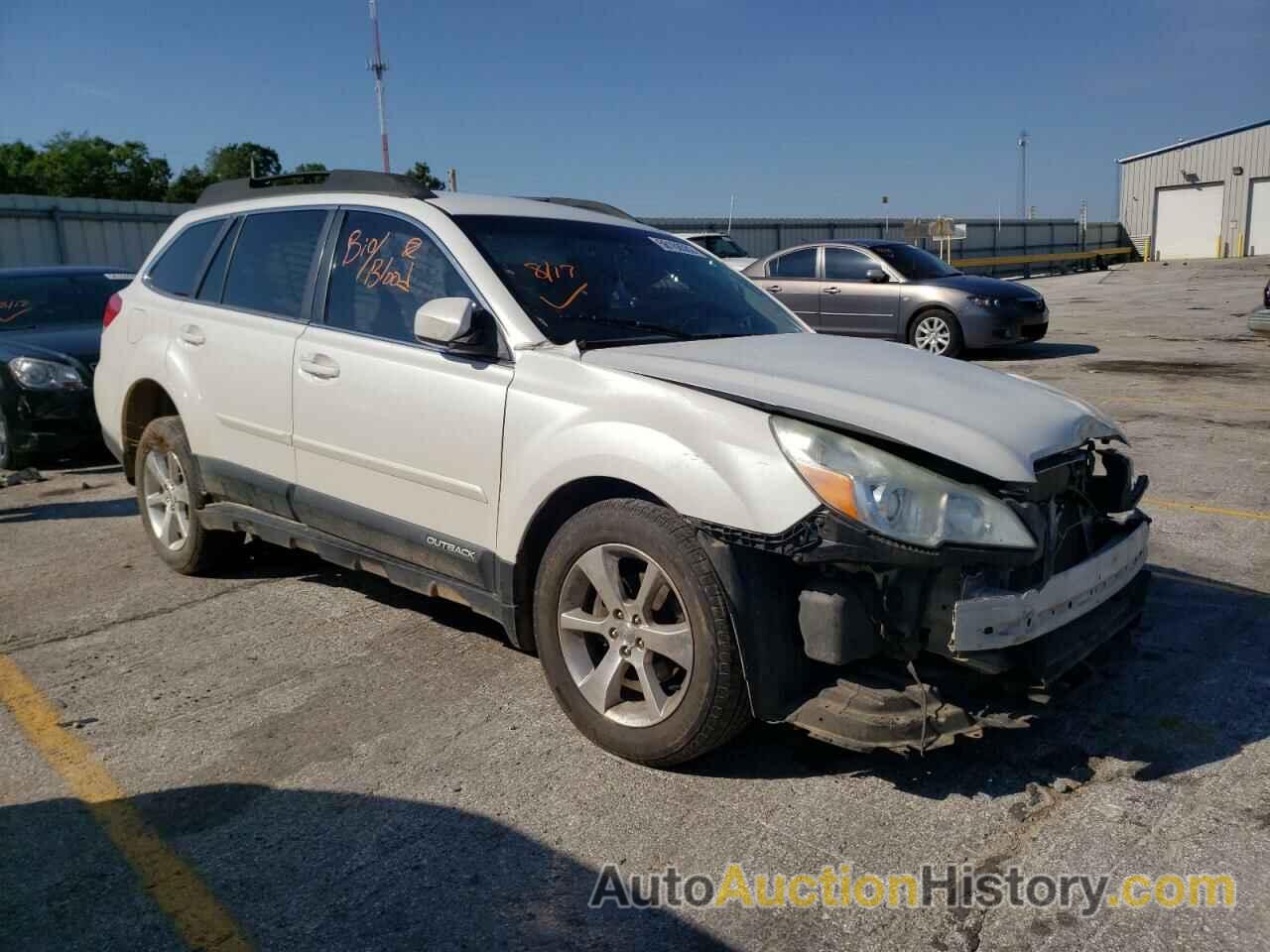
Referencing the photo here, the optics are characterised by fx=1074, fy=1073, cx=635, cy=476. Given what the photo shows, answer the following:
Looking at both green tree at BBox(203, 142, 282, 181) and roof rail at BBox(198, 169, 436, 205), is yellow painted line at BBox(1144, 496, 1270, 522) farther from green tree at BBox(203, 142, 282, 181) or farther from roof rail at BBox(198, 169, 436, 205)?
green tree at BBox(203, 142, 282, 181)

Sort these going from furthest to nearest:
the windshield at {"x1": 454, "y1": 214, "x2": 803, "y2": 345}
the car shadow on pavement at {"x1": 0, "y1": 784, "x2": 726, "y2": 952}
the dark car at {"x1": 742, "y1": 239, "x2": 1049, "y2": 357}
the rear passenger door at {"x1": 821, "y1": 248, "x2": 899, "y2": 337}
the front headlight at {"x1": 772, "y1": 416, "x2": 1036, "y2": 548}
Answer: the rear passenger door at {"x1": 821, "y1": 248, "x2": 899, "y2": 337} < the dark car at {"x1": 742, "y1": 239, "x2": 1049, "y2": 357} < the windshield at {"x1": 454, "y1": 214, "x2": 803, "y2": 345} < the front headlight at {"x1": 772, "y1": 416, "x2": 1036, "y2": 548} < the car shadow on pavement at {"x1": 0, "y1": 784, "x2": 726, "y2": 952}

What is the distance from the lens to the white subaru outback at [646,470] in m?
2.90

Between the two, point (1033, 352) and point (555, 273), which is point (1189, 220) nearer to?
point (1033, 352)

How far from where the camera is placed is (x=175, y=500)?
17.5 ft

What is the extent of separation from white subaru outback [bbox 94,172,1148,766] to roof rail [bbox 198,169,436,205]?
0.07 ft

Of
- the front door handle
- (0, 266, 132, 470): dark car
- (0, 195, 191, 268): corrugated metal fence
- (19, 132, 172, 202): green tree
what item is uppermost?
(19, 132, 172, 202): green tree

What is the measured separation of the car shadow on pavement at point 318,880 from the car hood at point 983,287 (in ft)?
40.1

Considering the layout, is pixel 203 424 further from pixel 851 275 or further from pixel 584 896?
pixel 851 275

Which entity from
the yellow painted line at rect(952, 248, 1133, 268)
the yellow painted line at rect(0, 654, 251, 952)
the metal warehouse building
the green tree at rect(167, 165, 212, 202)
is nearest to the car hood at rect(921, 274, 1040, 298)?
the yellow painted line at rect(0, 654, 251, 952)

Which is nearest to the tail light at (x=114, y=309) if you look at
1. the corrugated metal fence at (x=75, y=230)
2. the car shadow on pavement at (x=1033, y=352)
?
the car shadow on pavement at (x=1033, y=352)

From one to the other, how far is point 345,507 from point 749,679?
198 centimetres

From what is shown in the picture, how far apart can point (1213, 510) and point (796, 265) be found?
956 cm

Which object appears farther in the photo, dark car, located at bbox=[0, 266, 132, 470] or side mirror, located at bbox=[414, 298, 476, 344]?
dark car, located at bbox=[0, 266, 132, 470]

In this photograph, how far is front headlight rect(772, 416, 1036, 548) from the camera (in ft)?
9.28
